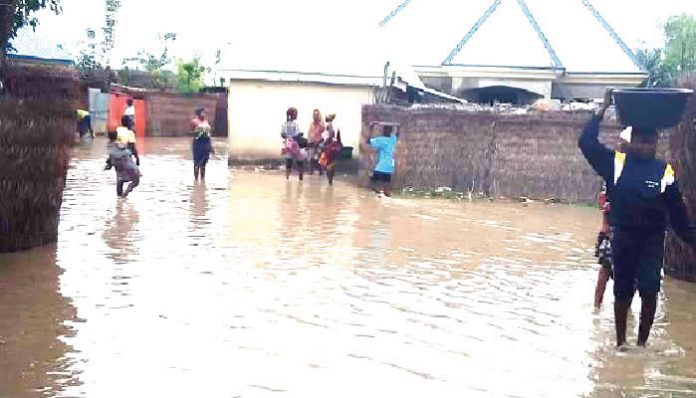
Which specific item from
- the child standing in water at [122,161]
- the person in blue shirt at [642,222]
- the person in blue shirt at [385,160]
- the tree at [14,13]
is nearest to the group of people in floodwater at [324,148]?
the person in blue shirt at [385,160]

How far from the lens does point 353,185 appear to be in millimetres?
17859

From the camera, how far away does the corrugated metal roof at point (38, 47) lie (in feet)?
96.0

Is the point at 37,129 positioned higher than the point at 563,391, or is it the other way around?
the point at 37,129

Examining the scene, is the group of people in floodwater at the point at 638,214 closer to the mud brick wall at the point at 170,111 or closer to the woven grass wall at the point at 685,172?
the woven grass wall at the point at 685,172

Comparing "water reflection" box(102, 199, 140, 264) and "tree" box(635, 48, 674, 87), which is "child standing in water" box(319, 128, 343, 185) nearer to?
"water reflection" box(102, 199, 140, 264)

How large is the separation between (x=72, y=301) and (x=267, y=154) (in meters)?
13.7

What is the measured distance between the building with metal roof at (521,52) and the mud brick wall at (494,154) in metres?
5.64

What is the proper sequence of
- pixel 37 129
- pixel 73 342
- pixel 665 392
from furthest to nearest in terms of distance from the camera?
1. pixel 37 129
2. pixel 73 342
3. pixel 665 392

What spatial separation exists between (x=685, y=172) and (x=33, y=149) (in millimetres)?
6104

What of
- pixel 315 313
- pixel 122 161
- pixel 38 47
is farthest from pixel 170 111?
pixel 315 313

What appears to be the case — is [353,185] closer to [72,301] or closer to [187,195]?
[187,195]

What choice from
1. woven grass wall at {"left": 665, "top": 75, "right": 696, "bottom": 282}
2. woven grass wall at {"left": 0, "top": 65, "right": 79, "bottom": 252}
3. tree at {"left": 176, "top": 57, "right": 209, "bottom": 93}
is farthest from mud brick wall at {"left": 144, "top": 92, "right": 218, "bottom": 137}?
woven grass wall at {"left": 665, "top": 75, "right": 696, "bottom": 282}

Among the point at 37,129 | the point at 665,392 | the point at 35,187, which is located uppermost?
the point at 37,129

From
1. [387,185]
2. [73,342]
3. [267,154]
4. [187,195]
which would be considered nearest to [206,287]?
[73,342]
